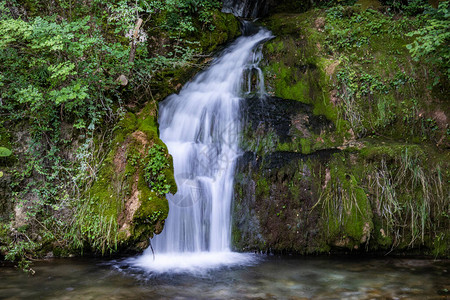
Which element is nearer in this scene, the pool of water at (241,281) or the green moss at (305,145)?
the pool of water at (241,281)

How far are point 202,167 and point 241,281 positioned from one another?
229 centimetres

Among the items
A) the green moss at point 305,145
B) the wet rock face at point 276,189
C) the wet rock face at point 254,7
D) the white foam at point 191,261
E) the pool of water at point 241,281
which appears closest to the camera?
the pool of water at point 241,281

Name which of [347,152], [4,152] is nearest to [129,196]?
[4,152]

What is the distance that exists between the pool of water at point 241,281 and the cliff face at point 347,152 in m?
0.54

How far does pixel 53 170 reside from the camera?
532cm

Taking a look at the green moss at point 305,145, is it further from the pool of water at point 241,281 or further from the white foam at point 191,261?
the white foam at point 191,261

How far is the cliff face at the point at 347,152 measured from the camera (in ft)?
18.1

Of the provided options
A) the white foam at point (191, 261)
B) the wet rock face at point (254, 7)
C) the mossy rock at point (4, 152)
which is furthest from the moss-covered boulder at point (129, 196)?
the wet rock face at point (254, 7)

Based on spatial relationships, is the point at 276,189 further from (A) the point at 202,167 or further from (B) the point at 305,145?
(A) the point at 202,167

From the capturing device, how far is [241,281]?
4465mm

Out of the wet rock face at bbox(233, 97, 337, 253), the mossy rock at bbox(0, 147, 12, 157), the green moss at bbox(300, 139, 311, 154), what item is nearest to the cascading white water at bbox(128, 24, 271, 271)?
the wet rock face at bbox(233, 97, 337, 253)

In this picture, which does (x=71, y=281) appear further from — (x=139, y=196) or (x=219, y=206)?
(x=219, y=206)

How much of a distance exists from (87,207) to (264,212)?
302 cm

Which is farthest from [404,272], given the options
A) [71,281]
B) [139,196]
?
[71,281]
